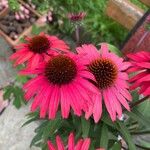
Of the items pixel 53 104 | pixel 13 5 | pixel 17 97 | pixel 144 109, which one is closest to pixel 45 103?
pixel 53 104

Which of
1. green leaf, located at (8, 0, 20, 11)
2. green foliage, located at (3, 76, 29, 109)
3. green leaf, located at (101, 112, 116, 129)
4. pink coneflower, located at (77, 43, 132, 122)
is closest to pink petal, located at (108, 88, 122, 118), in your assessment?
pink coneflower, located at (77, 43, 132, 122)

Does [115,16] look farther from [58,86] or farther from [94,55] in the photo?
[58,86]

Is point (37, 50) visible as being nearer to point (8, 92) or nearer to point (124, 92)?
point (124, 92)

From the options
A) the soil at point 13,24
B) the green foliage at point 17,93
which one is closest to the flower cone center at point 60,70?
the green foliage at point 17,93

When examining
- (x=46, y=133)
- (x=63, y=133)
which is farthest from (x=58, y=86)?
(x=63, y=133)

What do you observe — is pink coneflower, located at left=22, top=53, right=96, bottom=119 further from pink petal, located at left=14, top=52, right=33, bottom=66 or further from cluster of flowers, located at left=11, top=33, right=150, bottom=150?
pink petal, located at left=14, top=52, right=33, bottom=66

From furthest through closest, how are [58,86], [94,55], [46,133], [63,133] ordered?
[63,133] → [46,133] → [94,55] → [58,86]
